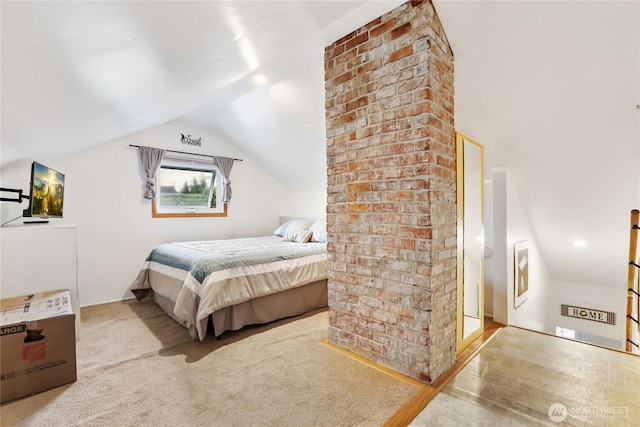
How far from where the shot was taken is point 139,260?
386cm

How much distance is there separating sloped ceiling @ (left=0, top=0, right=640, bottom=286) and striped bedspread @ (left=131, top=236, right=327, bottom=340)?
4.40 ft

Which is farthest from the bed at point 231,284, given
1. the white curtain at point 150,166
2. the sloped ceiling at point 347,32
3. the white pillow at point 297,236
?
the sloped ceiling at point 347,32

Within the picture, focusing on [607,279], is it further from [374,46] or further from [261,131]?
[261,131]

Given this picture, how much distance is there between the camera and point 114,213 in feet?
12.1

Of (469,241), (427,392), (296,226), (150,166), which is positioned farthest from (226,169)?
(427,392)

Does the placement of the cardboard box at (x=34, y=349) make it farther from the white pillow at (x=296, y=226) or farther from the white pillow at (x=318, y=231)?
the white pillow at (x=296, y=226)

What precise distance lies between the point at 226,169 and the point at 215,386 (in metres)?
3.40

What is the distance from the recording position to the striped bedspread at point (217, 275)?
2.37m

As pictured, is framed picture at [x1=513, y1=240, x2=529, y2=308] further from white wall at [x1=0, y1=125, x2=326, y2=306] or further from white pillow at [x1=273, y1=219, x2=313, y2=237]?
white wall at [x1=0, y1=125, x2=326, y2=306]

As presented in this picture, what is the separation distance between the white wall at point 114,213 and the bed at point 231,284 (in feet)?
1.65

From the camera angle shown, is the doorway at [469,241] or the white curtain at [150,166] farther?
the white curtain at [150,166]

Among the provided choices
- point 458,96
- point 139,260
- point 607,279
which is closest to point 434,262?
point 458,96

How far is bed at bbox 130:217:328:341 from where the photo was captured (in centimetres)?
238

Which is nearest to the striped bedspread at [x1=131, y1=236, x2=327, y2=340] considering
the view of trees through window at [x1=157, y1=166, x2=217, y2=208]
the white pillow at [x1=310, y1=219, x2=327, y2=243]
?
the white pillow at [x1=310, y1=219, x2=327, y2=243]
